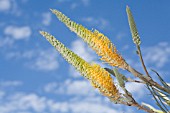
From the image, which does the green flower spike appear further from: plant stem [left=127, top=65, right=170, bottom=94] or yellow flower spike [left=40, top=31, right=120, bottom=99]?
yellow flower spike [left=40, top=31, right=120, bottom=99]

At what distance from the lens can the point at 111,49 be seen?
1.44 meters

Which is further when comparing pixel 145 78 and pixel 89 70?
pixel 145 78

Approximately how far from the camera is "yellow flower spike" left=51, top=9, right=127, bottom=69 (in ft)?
4.58

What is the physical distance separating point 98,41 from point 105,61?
0.09 m

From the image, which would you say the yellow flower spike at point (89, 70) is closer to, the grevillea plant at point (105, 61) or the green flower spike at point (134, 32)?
the grevillea plant at point (105, 61)

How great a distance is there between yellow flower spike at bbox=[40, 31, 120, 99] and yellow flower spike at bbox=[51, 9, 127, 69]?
74 mm

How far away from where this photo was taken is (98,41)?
1.42 m

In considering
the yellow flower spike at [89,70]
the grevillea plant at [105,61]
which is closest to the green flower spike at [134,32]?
the grevillea plant at [105,61]

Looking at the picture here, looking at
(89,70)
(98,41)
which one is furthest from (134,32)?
(89,70)

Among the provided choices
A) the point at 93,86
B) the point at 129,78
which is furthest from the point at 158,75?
the point at 93,86

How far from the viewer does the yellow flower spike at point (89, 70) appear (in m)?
1.34

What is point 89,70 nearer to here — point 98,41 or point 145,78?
point 98,41

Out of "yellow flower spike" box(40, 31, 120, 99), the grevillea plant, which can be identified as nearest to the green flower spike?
the grevillea plant

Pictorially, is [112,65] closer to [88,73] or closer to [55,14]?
[88,73]
